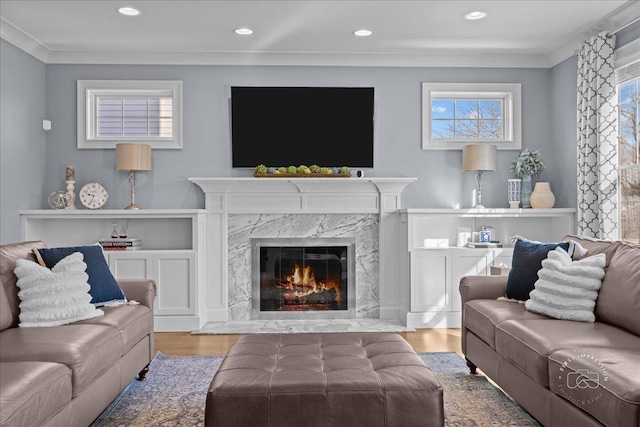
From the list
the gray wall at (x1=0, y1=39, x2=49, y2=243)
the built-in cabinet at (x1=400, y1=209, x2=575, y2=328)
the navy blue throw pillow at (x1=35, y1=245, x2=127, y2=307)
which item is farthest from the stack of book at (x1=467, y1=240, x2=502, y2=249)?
the gray wall at (x1=0, y1=39, x2=49, y2=243)

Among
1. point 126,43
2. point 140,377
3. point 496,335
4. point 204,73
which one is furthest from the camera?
point 204,73

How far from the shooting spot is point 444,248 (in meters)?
4.83

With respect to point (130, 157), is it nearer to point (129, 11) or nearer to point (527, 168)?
point (129, 11)

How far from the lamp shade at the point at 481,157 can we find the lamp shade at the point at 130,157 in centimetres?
313

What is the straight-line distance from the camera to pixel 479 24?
4.36 metres

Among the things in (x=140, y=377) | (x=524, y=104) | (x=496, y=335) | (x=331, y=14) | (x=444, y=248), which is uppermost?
(x=331, y=14)

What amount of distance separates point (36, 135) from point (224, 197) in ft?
6.10

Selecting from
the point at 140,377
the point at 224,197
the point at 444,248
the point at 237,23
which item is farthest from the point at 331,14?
the point at 140,377

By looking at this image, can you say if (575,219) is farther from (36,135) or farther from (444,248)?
(36,135)

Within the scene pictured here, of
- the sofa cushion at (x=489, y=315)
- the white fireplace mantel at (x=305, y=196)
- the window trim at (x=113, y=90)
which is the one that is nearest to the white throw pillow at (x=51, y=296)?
the white fireplace mantel at (x=305, y=196)

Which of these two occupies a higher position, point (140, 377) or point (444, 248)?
point (444, 248)

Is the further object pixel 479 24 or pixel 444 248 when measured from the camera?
pixel 444 248

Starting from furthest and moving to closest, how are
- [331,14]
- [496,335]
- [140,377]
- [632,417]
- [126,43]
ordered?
1. [126,43]
2. [331,14]
3. [140,377]
4. [496,335]
5. [632,417]

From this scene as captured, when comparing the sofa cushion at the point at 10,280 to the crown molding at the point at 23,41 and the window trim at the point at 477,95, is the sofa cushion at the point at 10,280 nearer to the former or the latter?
the crown molding at the point at 23,41
